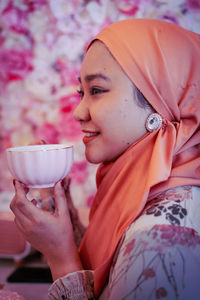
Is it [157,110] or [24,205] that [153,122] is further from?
[24,205]

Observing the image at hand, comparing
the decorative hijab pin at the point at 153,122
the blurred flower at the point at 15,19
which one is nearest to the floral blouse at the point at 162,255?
the decorative hijab pin at the point at 153,122

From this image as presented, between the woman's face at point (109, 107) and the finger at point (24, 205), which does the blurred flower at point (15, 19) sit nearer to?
the woman's face at point (109, 107)

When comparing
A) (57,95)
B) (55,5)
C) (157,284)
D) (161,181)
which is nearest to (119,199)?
(161,181)

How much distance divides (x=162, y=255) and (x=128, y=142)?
0.34m

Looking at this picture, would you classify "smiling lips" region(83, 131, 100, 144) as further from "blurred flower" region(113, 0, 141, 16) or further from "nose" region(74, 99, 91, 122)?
"blurred flower" region(113, 0, 141, 16)

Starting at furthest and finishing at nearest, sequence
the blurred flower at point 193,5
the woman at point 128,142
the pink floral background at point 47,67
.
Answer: the pink floral background at point 47,67 → the blurred flower at point 193,5 → the woman at point 128,142

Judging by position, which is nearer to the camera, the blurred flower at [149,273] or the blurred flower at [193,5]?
the blurred flower at [149,273]

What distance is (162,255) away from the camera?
54cm

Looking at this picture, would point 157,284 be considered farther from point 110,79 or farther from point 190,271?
point 110,79

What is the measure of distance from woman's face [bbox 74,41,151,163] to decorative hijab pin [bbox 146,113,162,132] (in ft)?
0.05

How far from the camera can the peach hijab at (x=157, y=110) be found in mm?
705

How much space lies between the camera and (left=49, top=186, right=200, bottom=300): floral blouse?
0.53 meters

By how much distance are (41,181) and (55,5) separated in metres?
1.37

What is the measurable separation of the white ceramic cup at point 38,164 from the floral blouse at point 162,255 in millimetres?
267
